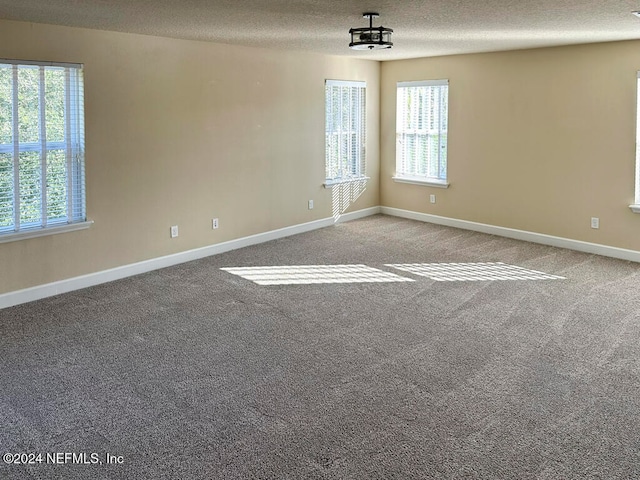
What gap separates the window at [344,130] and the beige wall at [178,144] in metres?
0.17

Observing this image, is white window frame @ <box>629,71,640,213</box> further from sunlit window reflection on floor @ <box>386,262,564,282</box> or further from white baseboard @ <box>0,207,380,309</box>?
white baseboard @ <box>0,207,380,309</box>

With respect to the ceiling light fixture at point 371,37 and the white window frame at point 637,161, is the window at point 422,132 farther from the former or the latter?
the ceiling light fixture at point 371,37

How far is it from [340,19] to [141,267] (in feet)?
9.86

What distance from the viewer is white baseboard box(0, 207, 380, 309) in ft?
16.3

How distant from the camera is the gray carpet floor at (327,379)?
277 cm

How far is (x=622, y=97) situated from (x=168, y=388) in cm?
530

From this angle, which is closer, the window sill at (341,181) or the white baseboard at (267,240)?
the white baseboard at (267,240)

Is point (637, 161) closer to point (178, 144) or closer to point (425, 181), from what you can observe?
point (425, 181)

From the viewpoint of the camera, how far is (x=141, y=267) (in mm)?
5859

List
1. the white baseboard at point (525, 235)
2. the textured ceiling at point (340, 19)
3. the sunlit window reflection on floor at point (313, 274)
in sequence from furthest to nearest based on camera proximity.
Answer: the white baseboard at point (525, 235), the sunlit window reflection on floor at point (313, 274), the textured ceiling at point (340, 19)

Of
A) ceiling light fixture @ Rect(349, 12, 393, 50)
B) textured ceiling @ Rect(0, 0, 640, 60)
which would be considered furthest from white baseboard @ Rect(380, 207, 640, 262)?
ceiling light fixture @ Rect(349, 12, 393, 50)

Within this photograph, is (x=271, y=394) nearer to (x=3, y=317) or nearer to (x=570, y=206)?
(x=3, y=317)

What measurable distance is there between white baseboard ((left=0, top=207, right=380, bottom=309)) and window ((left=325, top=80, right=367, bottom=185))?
694 mm

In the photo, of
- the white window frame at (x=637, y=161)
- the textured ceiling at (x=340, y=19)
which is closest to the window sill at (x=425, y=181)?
the textured ceiling at (x=340, y=19)
